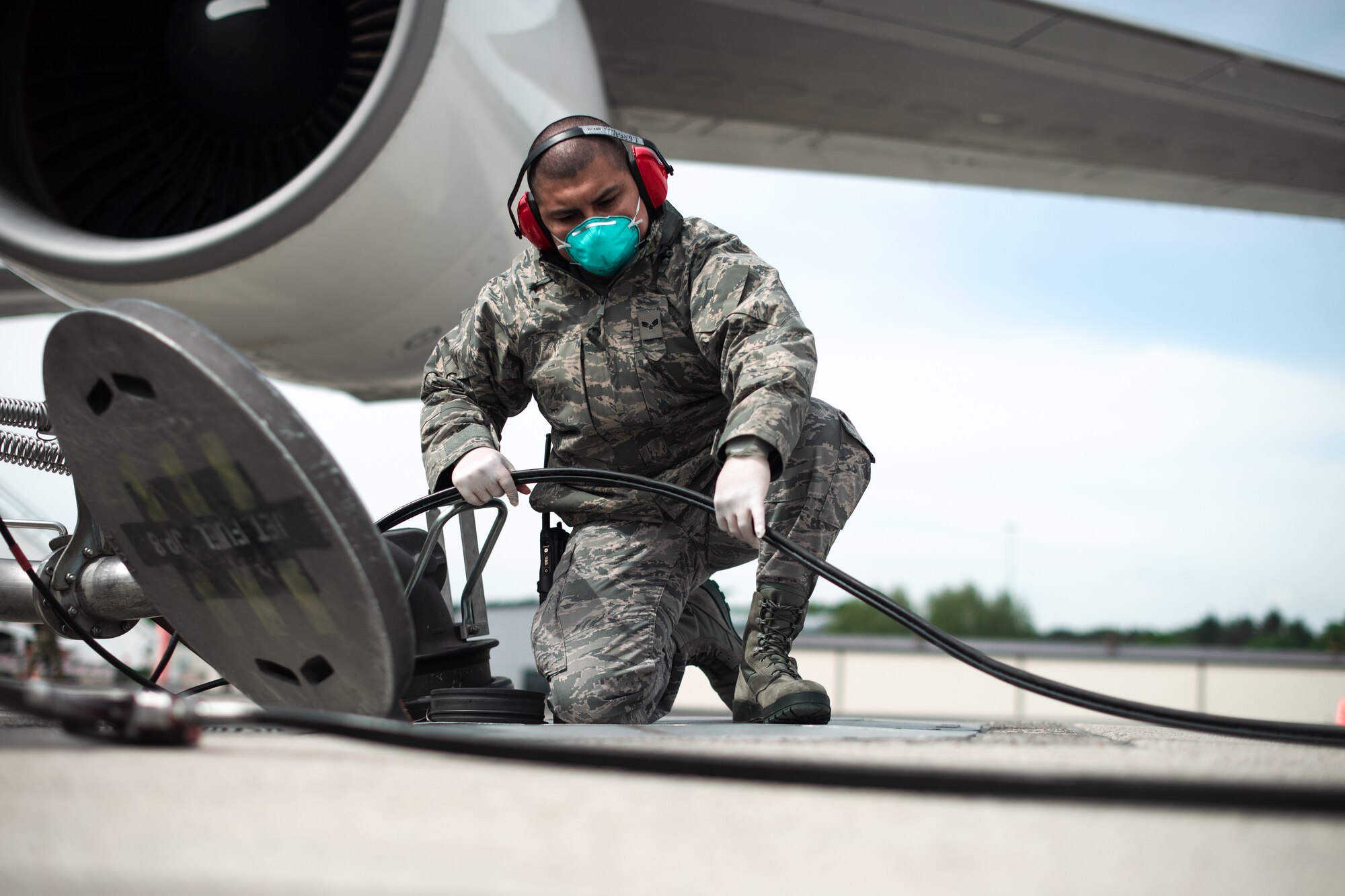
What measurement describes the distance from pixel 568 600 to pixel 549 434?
32cm

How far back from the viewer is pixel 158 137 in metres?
2.04

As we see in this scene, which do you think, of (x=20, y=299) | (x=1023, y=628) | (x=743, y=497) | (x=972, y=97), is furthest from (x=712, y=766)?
(x=1023, y=628)

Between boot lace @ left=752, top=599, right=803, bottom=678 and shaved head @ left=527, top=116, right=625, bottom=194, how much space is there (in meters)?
0.75

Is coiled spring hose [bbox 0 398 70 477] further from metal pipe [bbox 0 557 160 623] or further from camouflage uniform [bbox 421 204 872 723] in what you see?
camouflage uniform [bbox 421 204 872 723]

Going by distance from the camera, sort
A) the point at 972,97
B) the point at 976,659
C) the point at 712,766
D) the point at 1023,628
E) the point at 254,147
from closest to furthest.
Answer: the point at 712,766
the point at 976,659
the point at 254,147
the point at 972,97
the point at 1023,628

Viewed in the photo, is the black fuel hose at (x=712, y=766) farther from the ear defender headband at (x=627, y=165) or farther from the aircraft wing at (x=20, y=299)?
the aircraft wing at (x=20, y=299)

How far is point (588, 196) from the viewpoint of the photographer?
5.24 feet

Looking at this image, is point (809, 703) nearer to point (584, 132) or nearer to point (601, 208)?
point (601, 208)

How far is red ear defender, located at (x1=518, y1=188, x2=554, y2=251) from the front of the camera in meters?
1.67

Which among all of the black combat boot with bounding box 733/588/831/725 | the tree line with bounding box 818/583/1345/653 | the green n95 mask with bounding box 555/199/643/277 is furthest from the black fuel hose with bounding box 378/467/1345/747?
the tree line with bounding box 818/583/1345/653

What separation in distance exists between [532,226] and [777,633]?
0.77m

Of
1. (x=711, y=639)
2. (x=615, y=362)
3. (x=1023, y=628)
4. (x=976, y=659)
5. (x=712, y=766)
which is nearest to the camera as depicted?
(x=712, y=766)

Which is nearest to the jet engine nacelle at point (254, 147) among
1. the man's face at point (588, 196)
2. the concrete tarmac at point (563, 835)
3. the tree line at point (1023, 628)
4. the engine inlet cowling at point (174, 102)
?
the engine inlet cowling at point (174, 102)

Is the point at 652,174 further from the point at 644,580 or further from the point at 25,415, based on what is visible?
the point at 25,415
